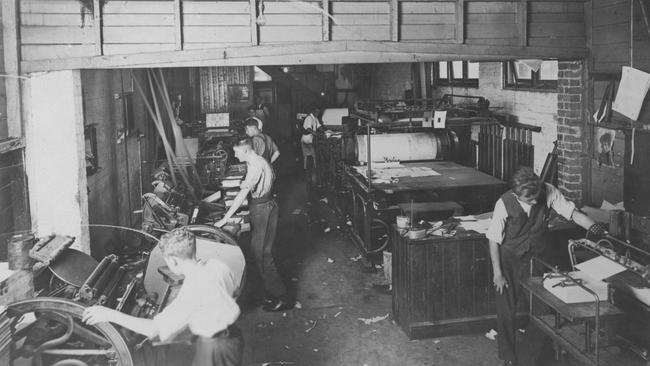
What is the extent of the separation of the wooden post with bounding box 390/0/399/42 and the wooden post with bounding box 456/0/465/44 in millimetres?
730

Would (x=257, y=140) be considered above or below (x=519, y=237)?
above

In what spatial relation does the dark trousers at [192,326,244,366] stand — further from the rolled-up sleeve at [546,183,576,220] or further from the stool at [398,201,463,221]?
the stool at [398,201,463,221]

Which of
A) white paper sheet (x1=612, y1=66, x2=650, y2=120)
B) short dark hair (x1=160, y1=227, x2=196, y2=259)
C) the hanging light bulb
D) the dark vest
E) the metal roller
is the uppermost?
the hanging light bulb

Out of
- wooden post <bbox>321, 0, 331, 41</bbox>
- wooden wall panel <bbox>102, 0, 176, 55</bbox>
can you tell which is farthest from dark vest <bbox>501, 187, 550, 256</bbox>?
wooden wall panel <bbox>102, 0, 176, 55</bbox>

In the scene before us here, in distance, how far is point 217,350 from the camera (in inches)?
147

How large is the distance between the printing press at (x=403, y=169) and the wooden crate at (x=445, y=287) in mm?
968

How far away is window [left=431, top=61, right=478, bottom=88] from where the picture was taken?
11570mm

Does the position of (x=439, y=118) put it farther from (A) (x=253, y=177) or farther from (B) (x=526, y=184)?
(B) (x=526, y=184)

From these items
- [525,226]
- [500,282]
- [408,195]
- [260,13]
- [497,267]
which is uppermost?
[260,13]

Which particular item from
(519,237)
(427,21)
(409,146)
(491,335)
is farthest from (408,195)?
(519,237)

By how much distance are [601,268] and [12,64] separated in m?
5.73

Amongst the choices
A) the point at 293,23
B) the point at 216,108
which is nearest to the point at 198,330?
the point at 293,23

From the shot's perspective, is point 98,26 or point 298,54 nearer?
point 98,26

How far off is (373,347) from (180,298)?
2.98m
